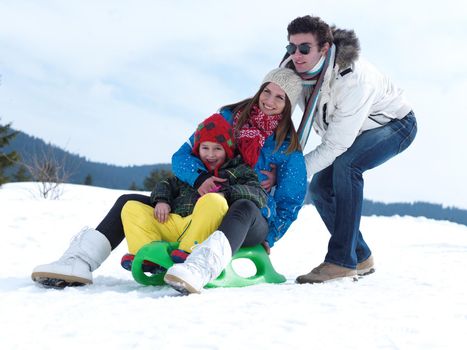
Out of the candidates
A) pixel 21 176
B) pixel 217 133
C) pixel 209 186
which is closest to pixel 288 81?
pixel 217 133

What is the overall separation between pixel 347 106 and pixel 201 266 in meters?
1.36

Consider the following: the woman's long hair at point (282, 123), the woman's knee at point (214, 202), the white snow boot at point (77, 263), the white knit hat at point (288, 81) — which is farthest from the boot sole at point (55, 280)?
the white knit hat at point (288, 81)

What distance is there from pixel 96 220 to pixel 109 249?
418 cm

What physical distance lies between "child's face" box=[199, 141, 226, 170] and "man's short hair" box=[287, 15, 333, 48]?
883 millimetres

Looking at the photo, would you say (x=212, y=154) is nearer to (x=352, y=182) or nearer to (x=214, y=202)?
(x=214, y=202)

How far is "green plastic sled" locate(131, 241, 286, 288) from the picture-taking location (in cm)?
249

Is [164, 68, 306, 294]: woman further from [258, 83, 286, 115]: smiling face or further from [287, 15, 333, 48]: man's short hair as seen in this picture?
[287, 15, 333, 48]: man's short hair

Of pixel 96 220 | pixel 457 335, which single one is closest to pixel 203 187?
pixel 457 335

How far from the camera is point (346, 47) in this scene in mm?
3029

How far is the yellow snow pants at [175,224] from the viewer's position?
2498 mm

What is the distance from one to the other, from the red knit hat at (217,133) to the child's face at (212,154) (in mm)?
22

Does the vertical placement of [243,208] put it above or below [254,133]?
below

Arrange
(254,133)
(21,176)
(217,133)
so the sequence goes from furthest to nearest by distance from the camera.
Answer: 1. (21,176)
2. (254,133)
3. (217,133)

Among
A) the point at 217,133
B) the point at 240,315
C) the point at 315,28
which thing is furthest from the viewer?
the point at 315,28
